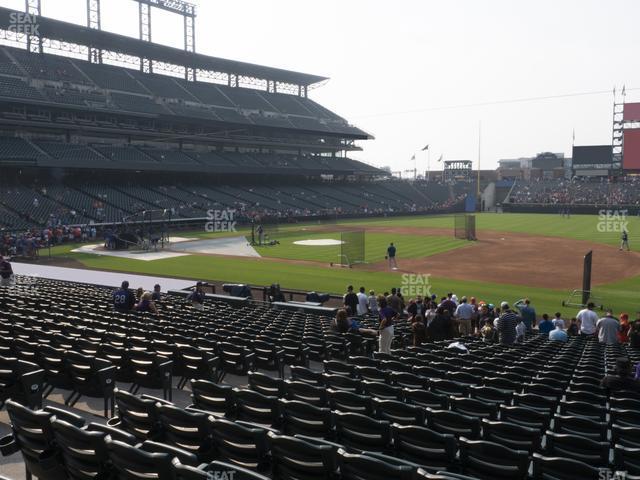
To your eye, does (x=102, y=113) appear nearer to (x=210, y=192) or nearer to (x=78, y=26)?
(x=78, y=26)

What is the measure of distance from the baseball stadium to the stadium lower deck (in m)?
0.03

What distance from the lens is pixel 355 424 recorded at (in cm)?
580

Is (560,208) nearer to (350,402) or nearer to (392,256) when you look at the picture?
(392,256)

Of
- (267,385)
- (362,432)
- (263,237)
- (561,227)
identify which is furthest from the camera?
(561,227)

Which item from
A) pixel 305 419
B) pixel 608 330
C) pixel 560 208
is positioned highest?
pixel 560 208

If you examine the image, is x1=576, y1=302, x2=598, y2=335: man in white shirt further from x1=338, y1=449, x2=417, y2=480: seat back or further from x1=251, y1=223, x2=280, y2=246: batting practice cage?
x1=251, y1=223, x2=280, y2=246: batting practice cage

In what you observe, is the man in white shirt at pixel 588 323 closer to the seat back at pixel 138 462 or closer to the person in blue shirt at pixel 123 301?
the person in blue shirt at pixel 123 301

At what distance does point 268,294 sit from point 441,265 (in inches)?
633

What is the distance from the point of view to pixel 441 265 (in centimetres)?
3506

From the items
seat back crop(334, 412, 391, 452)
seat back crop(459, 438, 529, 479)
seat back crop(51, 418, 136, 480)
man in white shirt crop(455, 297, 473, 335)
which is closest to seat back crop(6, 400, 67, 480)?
seat back crop(51, 418, 136, 480)

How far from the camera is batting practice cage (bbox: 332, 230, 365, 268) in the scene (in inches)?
1378

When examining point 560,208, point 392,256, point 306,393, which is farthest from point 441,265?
point 560,208

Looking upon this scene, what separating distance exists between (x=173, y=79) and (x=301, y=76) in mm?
24056

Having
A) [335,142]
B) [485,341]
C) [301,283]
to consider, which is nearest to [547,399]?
[485,341]
